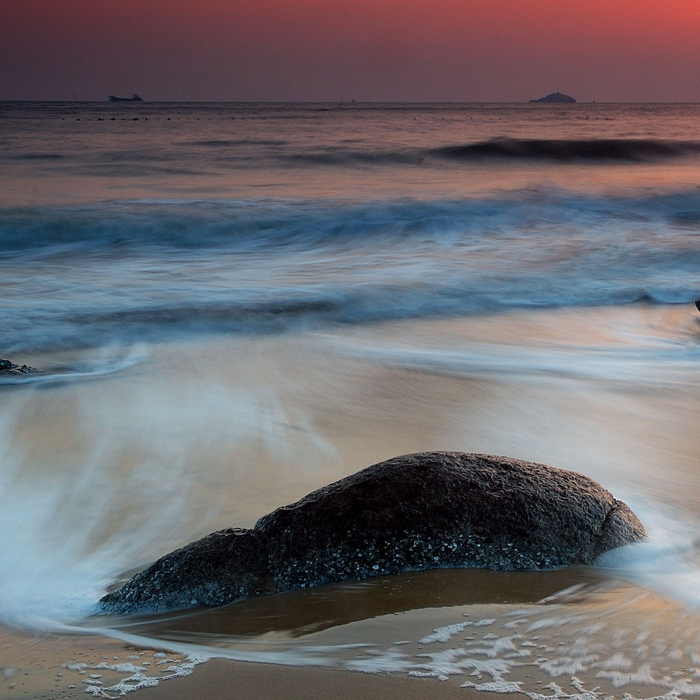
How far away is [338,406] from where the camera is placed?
4.52 meters

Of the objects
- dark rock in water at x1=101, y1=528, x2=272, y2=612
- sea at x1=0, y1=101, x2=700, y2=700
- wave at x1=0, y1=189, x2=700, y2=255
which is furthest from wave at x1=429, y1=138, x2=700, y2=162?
dark rock in water at x1=101, y1=528, x2=272, y2=612

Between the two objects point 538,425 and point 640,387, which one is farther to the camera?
point 640,387

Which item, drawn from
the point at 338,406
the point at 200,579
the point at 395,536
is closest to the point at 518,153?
the point at 338,406

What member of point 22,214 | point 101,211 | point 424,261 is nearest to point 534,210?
point 424,261

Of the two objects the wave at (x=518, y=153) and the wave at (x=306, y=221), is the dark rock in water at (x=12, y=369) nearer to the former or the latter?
the wave at (x=306, y=221)

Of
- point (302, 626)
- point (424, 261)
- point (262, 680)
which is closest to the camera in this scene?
point (262, 680)

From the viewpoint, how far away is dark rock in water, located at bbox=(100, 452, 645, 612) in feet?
7.48

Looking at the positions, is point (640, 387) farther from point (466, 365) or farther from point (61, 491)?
point (61, 491)

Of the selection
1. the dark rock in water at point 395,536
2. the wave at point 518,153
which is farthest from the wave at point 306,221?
→ the dark rock in water at point 395,536

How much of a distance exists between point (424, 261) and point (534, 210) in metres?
5.00

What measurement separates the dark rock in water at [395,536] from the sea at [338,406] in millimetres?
60

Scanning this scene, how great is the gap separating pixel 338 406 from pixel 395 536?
2161mm

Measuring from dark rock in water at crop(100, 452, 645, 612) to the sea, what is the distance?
0.06 m

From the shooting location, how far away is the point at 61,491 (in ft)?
10.6
